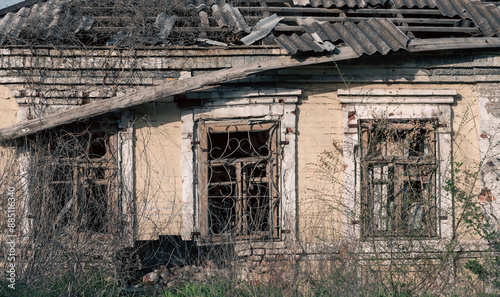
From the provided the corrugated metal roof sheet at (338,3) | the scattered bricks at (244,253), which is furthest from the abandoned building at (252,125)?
the corrugated metal roof sheet at (338,3)

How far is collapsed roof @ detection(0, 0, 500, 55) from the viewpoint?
626 cm

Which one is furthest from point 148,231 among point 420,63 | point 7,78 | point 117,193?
point 420,63

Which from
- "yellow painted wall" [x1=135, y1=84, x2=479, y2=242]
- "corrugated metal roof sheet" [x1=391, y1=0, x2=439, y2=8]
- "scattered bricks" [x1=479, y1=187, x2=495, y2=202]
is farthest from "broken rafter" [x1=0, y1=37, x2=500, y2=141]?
"scattered bricks" [x1=479, y1=187, x2=495, y2=202]

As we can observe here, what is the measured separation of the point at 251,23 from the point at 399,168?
8.92 feet

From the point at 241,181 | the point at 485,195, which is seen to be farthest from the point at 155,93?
the point at 485,195

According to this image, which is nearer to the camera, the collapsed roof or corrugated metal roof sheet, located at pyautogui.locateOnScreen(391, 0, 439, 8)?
the collapsed roof

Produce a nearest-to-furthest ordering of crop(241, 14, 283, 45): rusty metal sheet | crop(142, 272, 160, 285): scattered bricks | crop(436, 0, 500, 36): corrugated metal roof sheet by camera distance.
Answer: crop(142, 272, 160, 285): scattered bricks
crop(241, 14, 283, 45): rusty metal sheet
crop(436, 0, 500, 36): corrugated metal roof sheet

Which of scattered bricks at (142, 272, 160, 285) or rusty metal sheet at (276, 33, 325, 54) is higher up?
rusty metal sheet at (276, 33, 325, 54)

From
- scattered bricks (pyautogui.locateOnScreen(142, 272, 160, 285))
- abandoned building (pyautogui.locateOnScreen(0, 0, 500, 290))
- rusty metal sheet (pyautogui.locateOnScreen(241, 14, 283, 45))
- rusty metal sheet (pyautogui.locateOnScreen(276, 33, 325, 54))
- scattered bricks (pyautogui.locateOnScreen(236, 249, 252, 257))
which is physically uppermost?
rusty metal sheet (pyautogui.locateOnScreen(241, 14, 283, 45))

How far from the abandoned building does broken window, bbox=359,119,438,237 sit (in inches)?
1.1

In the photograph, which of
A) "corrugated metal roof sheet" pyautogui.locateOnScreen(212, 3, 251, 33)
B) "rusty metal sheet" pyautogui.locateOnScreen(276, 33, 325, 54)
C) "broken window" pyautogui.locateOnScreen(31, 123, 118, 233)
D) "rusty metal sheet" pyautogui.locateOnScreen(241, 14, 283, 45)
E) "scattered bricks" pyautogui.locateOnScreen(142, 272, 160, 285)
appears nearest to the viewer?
"rusty metal sheet" pyautogui.locateOnScreen(276, 33, 325, 54)

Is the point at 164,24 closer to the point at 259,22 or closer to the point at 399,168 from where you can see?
the point at 259,22

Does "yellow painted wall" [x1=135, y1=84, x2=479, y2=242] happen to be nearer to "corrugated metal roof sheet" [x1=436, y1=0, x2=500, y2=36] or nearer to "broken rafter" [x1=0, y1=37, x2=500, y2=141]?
"broken rafter" [x1=0, y1=37, x2=500, y2=141]

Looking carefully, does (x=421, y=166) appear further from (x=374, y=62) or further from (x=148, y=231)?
(x=148, y=231)
